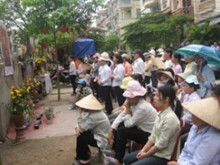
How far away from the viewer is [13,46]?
761cm

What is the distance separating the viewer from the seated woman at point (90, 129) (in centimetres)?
404

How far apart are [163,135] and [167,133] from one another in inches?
1.8

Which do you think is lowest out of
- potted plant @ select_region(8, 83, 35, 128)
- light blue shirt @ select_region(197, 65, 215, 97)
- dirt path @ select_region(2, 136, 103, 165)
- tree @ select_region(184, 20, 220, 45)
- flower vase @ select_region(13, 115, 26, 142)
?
dirt path @ select_region(2, 136, 103, 165)

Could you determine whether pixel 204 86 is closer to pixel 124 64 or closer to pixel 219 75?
pixel 124 64

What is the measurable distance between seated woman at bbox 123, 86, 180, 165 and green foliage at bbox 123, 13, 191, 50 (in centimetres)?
1422

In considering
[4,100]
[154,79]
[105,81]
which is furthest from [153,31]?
[4,100]

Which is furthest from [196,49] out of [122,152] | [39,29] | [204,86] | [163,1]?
[163,1]

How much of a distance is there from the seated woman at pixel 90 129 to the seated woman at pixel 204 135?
177 centimetres

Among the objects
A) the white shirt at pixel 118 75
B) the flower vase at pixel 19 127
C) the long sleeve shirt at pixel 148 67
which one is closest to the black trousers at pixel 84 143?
the flower vase at pixel 19 127

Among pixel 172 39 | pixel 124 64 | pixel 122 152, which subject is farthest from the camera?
pixel 172 39

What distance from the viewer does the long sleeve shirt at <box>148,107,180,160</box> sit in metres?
2.85

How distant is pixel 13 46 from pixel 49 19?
1.51 m

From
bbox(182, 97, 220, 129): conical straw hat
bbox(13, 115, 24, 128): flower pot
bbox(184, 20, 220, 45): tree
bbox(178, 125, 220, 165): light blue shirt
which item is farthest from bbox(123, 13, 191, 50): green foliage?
bbox(178, 125, 220, 165): light blue shirt

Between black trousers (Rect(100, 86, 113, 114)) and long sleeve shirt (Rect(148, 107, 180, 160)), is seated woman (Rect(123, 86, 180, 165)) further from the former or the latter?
black trousers (Rect(100, 86, 113, 114))
